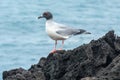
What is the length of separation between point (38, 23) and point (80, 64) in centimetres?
2640

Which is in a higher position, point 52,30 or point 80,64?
point 80,64

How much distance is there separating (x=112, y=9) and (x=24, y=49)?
45.4ft

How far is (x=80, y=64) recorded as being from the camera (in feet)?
36.8

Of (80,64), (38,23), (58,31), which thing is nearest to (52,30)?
(58,31)

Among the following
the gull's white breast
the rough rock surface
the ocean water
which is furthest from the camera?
the ocean water

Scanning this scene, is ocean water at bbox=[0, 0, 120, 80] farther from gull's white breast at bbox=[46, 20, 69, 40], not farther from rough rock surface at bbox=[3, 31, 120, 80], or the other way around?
rough rock surface at bbox=[3, 31, 120, 80]

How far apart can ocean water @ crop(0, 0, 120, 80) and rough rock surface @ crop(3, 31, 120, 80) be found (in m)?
12.9

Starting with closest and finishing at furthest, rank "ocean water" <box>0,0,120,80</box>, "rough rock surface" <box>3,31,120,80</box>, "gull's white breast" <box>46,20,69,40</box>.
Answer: "rough rock surface" <box>3,31,120,80</box> < "gull's white breast" <box>46,20,69,40</box> < "ocean water" <box>0,0,120,80</box>

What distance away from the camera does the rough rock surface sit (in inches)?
436

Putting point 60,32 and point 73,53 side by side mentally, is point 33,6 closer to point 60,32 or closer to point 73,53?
point 60,32

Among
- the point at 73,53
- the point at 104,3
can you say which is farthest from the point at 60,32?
the point at 104,3

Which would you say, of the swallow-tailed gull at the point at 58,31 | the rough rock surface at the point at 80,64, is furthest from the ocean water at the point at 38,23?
the rough rock surface at the point at 80,64

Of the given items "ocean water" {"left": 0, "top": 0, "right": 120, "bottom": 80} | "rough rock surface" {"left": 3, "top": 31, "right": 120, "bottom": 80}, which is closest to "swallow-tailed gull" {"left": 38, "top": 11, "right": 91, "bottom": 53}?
"rough rock surface" {"left": 3, "top": 31, "right": 120, "bottom": 80}

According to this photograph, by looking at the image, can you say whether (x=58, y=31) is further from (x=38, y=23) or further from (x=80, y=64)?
(x=38, y=23)
